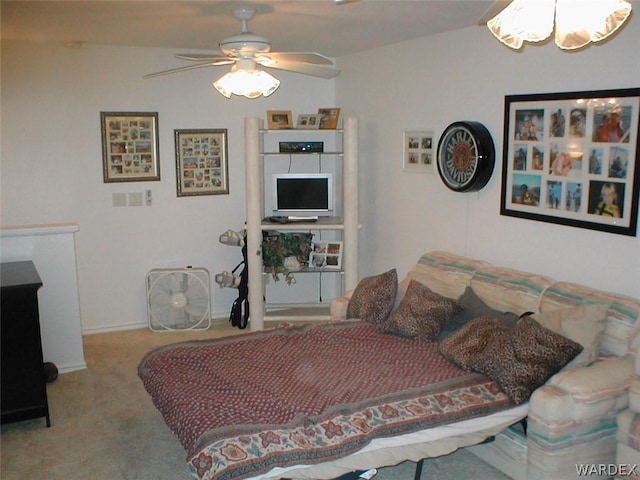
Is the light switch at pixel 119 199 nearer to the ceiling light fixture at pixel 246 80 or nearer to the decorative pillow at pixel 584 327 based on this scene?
the ceiling light fixture at pixel 246 80

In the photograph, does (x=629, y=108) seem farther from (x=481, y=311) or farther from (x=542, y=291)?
(x=481, y=311)

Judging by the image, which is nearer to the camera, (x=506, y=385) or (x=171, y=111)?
(x=506, y=385)

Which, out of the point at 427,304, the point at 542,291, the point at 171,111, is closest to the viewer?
the point at 542,291

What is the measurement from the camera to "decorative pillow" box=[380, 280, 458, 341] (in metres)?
3.53

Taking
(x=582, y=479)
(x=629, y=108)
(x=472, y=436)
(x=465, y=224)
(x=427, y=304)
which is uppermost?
(x=629, y=108)

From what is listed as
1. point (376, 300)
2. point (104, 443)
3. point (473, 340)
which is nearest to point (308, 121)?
point (376, 300)

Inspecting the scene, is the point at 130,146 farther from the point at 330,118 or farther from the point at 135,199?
the point at 330,118

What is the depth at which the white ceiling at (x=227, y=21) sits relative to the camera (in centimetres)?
324

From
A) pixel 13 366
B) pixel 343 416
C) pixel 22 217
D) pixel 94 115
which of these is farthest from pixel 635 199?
pixel 22 217

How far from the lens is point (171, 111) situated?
17.1ft

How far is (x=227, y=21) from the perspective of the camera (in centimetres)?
375

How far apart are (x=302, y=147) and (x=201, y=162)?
97 centimetres

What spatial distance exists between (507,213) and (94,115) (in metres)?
3.37

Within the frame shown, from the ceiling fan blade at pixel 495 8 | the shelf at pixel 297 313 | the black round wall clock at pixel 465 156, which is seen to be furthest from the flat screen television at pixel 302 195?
the ceiling fan blade at pixel 495 8
